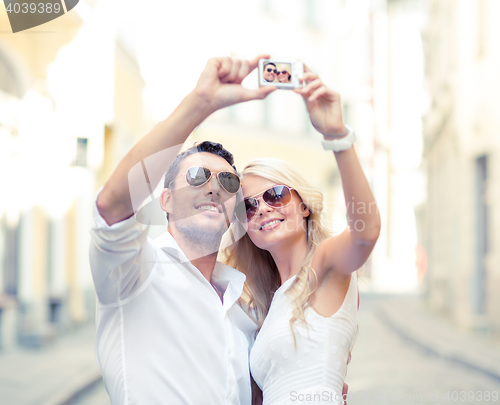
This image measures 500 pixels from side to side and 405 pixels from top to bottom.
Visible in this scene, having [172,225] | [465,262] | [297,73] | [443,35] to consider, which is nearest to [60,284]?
[465,262]

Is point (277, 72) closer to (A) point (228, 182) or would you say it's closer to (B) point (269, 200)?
(A) point (228, 182)

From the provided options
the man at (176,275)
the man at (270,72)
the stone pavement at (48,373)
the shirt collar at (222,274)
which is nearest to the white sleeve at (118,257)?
the man at (176,275)

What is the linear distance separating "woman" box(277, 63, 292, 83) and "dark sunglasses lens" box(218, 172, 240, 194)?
2.64 ft

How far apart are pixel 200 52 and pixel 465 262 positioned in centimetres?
993

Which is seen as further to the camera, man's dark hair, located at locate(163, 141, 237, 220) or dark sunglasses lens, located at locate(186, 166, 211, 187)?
man's dark hair, located at locate(163, 141, 237, 220)

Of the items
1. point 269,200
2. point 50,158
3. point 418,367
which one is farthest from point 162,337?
point 50,158

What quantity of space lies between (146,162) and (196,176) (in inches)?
25.8

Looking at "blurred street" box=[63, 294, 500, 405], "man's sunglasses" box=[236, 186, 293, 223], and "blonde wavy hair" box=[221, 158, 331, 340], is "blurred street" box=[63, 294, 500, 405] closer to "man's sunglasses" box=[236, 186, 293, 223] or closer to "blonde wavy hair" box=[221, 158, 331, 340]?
"blonde wavy hair" box=[221, 158, 331, 340]

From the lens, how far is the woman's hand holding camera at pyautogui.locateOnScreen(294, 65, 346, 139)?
1723 mm

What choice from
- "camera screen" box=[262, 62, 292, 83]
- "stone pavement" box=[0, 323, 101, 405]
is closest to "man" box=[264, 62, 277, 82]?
"camera screen" box=[262, 62, 292, 83]

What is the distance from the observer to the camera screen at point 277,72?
1.67m

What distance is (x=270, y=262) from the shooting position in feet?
9.68

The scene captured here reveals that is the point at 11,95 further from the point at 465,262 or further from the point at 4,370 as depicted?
the point at 465,262

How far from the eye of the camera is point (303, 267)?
8.25 ft
